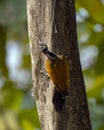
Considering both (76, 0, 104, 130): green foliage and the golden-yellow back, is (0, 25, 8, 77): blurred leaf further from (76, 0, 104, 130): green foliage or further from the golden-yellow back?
the golden-yellow back

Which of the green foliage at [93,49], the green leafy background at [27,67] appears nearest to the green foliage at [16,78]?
the green leafy background at [27,67]

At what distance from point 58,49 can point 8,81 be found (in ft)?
2.06

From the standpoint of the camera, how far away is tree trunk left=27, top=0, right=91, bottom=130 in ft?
1.92

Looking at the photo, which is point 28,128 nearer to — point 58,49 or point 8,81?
point 8,81

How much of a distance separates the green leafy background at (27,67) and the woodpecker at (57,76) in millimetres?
327

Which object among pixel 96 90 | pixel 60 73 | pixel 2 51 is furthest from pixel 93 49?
pixel 60 73

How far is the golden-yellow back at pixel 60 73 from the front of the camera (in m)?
0.58

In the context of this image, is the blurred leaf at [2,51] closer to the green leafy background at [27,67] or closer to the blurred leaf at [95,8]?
the green leafy background at [27,67]

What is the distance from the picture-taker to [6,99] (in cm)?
122

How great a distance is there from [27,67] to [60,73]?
0.73m

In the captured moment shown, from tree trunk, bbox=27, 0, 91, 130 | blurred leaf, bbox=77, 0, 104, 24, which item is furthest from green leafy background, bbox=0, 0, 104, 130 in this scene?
tree trunk, bbox=27, 0, 91, 130

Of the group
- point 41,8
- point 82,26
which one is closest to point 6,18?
point 82,26

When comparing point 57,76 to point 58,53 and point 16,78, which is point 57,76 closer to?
point 58,53

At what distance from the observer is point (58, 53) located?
1.93 ft
